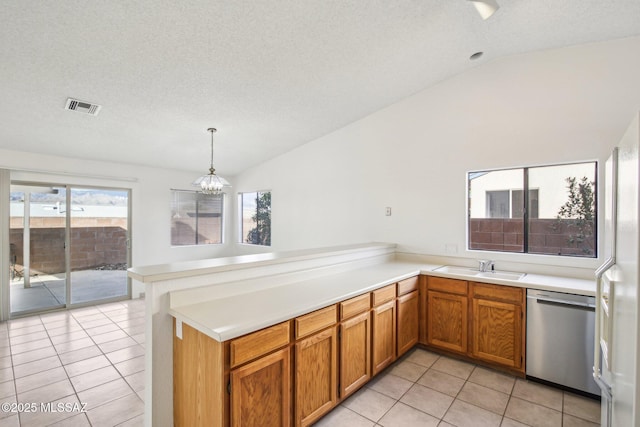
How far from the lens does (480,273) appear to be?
10.8 ft

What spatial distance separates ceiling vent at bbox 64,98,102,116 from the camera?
3.11 metres

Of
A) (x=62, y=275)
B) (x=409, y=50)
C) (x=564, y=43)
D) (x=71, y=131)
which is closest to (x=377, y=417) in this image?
(x=409, y=50)

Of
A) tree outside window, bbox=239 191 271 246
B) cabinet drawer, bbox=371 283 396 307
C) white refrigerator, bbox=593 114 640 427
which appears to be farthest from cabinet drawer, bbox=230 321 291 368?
tree outside window, bbox=239 191 271 246

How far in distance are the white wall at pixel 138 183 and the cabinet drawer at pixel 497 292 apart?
5332 millimetres

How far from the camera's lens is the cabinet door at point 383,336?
2625 mm

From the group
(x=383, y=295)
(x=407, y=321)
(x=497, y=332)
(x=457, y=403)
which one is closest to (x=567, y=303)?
(x=497, y=332)

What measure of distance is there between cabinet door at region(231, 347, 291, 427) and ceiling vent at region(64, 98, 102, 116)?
3.27 m

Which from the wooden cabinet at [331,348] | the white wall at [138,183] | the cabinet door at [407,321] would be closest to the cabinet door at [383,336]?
the wooden cabinet at [331,348]

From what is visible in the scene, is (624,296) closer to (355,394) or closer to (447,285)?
(355,394)

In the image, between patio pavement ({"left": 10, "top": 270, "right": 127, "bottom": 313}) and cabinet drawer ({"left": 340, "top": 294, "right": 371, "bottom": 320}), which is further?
patio pavement ({"left": 10, "top": 270, "right": 127, "bottom": 313})

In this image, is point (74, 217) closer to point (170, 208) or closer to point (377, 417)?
point (170, 208)

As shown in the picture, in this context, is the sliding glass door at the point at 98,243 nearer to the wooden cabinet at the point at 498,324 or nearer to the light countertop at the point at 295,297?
the light countertop at the point at 295,297

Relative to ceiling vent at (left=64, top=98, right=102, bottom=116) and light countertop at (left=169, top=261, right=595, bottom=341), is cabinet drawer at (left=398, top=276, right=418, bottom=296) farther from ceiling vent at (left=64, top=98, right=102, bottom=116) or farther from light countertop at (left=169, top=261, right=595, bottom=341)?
ceiling vent at (left=64, top=98, right=102, bottom=116)

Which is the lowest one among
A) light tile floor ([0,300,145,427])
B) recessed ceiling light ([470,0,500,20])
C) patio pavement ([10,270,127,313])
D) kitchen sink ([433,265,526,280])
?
light tile floor ([0,300,145,427])
